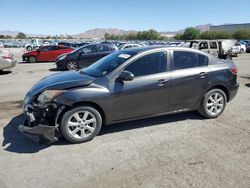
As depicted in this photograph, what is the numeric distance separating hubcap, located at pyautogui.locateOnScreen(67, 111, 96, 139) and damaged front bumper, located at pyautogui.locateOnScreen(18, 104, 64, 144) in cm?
23

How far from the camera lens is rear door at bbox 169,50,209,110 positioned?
208 inches

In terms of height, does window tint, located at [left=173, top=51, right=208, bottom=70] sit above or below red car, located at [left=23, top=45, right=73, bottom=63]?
above

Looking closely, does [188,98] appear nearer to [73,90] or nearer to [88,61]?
[73,90]

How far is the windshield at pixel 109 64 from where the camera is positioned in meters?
5.03

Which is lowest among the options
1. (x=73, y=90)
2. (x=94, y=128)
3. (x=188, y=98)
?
(x=94, y=128)

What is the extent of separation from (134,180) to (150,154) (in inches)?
30.3

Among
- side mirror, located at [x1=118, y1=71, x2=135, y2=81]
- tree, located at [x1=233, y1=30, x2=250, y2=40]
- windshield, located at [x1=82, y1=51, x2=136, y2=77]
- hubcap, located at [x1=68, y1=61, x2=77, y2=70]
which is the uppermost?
tree, located at [x1=233, y1=30, x2=250, y2=40]

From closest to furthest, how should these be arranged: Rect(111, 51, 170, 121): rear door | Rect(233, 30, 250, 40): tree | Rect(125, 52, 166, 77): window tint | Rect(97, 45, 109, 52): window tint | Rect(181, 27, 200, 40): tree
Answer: Rect(111, 51, 170, 121): rear door
Rect(125, 52, 166, 77): window tint
Rect(97, 45, 109, 52): window tint
Rect(233, 30, 250, 40): tree
Rect(181, 27, 200, 40): tree

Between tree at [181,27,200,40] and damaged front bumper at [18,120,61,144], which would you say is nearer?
damaged front bumper at [18,120,61,144]

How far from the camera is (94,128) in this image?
471 centimetres

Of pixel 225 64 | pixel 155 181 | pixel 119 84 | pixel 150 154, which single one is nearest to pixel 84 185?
pixel 155 181

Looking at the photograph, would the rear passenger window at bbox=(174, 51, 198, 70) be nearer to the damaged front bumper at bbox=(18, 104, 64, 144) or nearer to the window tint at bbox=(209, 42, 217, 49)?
the damaged front bumper at bbox=(18, 104, 64, 144)

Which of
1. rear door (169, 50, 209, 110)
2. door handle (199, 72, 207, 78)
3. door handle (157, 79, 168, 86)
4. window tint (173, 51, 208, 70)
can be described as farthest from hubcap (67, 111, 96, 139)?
door handle (199, 72, 207, 78)

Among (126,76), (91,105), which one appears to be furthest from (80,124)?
(126,76)
